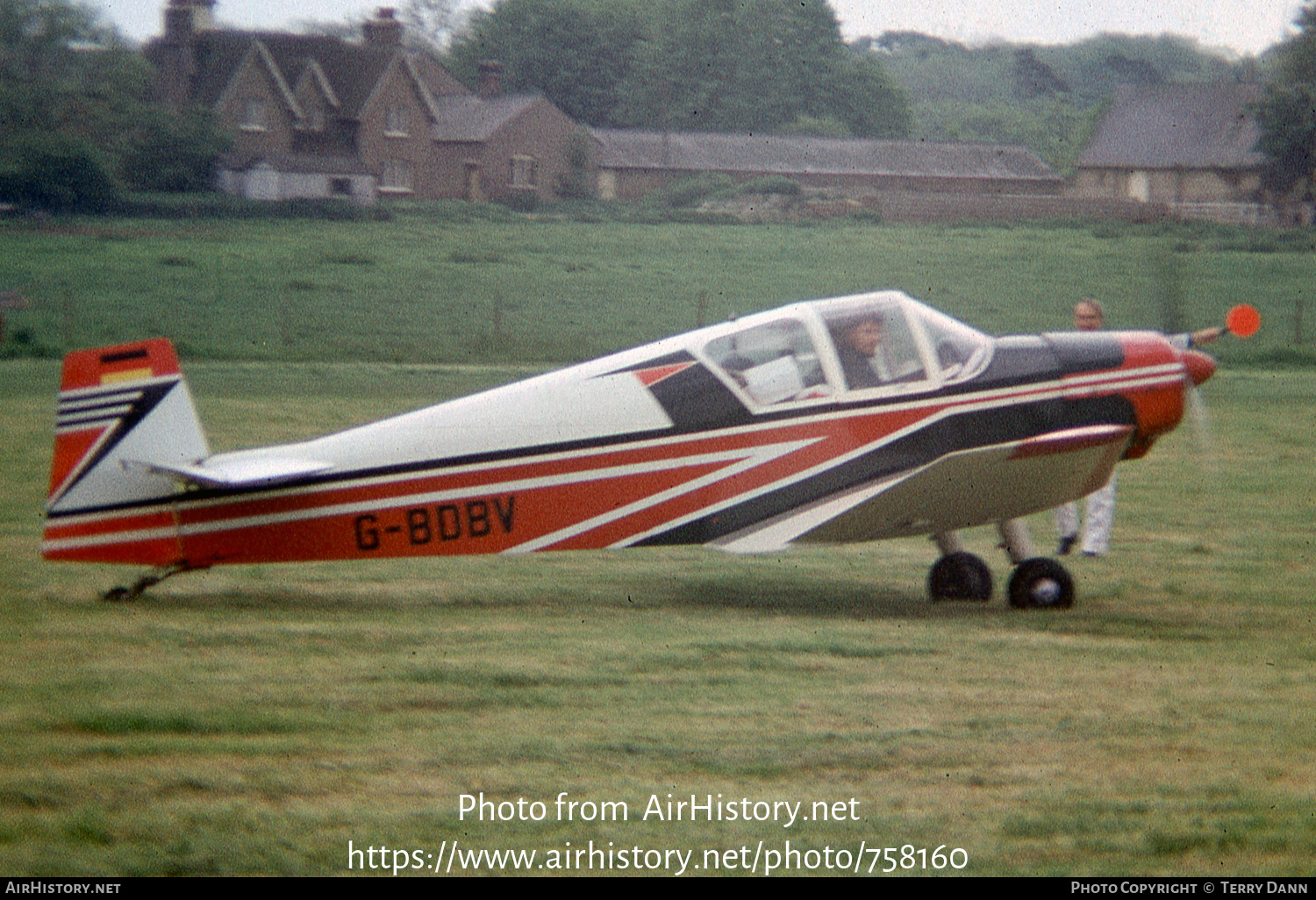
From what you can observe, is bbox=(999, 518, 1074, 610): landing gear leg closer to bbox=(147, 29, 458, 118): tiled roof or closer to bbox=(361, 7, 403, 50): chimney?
bbox=(147, 29, 458, 118): tiled roof

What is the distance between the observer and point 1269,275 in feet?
102

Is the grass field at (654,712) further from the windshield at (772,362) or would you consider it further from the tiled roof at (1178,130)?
the tiled roof at (1178,130)

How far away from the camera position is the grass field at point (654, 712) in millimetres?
4809

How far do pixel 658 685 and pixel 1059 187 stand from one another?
26.4 metres

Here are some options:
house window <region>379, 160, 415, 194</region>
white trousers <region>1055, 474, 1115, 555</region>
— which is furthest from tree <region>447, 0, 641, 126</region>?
white trousers <region>1055, 474, 1115, 555</region>

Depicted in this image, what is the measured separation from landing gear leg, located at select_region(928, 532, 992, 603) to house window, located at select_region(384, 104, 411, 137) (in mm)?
25277

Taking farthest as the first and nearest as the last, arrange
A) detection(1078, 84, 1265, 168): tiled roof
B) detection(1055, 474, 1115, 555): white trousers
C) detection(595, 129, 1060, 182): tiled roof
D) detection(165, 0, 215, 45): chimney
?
detection(595, 129, 1060, 182): tiled roof < detection(165, 0, 215, 45): chimney < detection(1078, 84, 1265, 168): tiled roof < detection(1055, 474, 1115, 555): white trousers

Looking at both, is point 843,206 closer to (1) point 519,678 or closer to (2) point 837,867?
(1) point 519,678

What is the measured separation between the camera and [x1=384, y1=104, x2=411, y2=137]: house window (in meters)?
32.5

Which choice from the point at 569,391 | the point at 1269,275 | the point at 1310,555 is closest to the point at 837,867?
the point at 569,391

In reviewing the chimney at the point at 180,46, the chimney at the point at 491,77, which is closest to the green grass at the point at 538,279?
the chimney at the point at 180,46

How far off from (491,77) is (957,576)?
29.9m

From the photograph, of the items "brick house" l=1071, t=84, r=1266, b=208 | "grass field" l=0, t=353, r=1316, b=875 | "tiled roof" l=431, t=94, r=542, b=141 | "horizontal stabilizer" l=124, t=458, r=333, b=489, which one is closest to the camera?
"grass field" l=0, t=353, r=1316, b=875

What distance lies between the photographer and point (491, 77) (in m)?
37.0
